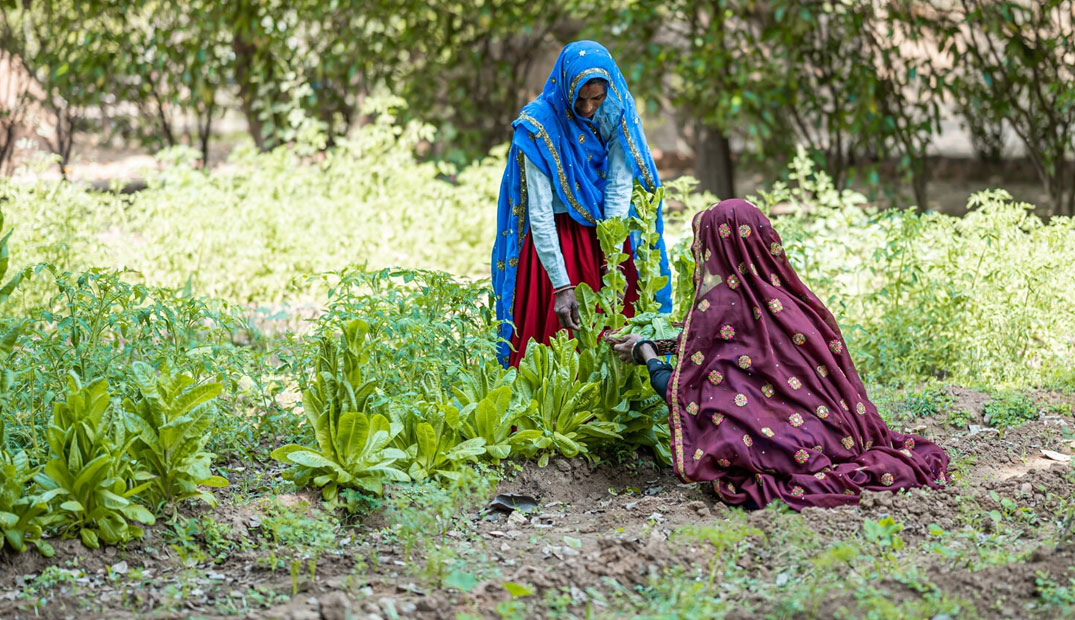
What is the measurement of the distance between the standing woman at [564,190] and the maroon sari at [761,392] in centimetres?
66

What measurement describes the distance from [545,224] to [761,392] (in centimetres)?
114

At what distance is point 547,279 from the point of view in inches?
173

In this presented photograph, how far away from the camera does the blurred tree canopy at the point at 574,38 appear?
7914 mm

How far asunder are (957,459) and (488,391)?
182 centimetres

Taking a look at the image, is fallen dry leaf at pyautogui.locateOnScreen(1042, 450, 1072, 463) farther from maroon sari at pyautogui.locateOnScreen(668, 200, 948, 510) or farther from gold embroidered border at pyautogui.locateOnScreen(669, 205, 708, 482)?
gold embroidered border at pyautogui.locateOnScreen(669, 205, 708, 482)

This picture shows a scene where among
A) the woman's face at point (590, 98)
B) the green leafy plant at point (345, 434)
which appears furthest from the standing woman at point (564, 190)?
the green leafy plant at point (345, 434)

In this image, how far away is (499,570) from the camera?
3.09 metres

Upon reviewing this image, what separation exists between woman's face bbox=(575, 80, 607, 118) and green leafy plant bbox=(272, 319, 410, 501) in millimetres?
1343

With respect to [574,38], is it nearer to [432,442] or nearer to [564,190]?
[564,190]

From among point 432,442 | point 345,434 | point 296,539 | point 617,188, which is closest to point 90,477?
point 296,539

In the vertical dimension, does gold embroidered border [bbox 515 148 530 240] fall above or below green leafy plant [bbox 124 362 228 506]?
above

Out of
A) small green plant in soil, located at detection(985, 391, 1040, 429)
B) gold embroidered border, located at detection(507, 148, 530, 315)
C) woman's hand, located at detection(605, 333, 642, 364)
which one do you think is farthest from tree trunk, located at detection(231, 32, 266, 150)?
small green plant in soil, located at detection(985, 391, 1040, 429)

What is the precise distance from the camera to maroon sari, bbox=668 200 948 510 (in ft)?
11.8

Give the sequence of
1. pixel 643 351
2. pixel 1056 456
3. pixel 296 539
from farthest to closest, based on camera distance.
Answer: pixel 1056 456
pixel 643 351
pixel 296 539
